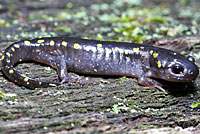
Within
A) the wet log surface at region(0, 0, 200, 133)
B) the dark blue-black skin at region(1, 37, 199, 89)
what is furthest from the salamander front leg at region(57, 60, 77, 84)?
the wet log surface at region(0, 0, 200, 133)

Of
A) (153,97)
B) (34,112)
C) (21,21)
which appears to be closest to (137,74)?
(153,97)

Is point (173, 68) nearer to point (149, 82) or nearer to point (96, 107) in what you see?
point (149, 82)

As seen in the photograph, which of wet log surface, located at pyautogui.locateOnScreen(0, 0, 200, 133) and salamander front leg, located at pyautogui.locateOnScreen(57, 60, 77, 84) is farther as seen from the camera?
salamander front leg, located at pyautogui.locateOnScreen(57, 60, 77, 84)

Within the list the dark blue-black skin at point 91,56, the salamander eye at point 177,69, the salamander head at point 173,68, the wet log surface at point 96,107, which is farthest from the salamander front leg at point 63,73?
the salamander eye at point 177,69

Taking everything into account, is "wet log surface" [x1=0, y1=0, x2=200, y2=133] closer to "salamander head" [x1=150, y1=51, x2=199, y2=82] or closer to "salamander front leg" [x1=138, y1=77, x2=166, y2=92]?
Answer: "salamander front leg" [x1=138, y1=77, x2=166, y2=92]

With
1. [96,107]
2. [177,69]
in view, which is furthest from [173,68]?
[96,107]

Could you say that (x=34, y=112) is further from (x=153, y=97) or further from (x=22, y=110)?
(x=153, y=97)
